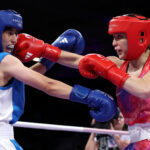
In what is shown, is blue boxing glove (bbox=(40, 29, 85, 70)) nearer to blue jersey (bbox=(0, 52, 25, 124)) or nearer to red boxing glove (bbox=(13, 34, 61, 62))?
red boxing glove (bbox=(13, 34, 61, 62))

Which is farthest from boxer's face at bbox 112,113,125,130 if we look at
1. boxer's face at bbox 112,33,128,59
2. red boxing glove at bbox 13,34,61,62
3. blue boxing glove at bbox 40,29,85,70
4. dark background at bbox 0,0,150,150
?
dark background at bbox 0,0,150,150

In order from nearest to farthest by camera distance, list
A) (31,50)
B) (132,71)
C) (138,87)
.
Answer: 1. (138,87)
2. (132,71)
3. (31,50)

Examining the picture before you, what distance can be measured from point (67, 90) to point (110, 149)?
2.22 meters

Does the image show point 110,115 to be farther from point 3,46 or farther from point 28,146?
point 28,146

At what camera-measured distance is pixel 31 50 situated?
2135 millimetres

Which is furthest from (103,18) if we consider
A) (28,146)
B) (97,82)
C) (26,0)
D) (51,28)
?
(28,146)

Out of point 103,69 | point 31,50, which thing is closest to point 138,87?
point 103,69

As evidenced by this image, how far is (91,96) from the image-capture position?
1655 mm

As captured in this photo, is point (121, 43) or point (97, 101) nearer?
point (97, 101)

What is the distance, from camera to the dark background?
5.45m

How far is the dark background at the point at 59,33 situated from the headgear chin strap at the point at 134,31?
11.8 feet

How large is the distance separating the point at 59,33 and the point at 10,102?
4.47m

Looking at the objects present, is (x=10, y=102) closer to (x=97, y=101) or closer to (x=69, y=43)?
(x=97, y=101)

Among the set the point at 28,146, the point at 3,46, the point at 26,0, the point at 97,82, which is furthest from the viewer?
the point at 97,82
